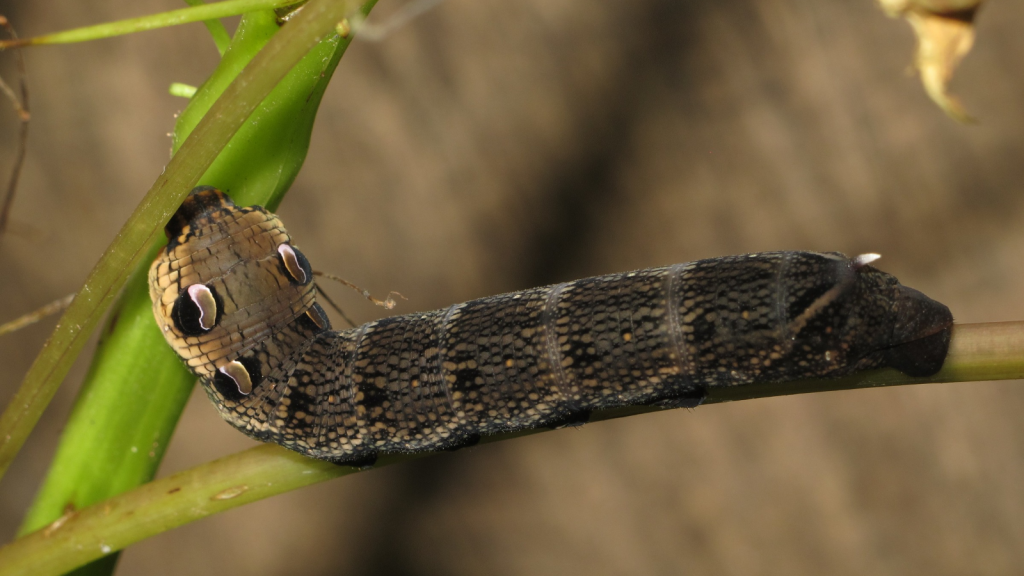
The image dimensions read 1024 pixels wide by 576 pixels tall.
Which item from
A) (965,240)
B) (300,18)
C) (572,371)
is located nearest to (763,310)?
(572,371)

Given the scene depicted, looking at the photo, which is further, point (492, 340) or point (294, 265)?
point (294, 265)

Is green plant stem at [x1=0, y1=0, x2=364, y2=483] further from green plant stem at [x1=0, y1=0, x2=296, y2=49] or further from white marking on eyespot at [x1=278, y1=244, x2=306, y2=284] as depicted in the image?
white marking on eyespot at [x1=278, y1=244, x2=306, y2=284]

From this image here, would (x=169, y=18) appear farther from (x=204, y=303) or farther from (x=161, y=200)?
(x=204, y=303)

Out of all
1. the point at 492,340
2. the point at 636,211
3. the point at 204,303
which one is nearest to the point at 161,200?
the point at 204,303

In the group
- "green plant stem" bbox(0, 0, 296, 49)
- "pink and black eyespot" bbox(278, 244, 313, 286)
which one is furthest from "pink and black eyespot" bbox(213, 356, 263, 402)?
"green plant stem" bbox(0, 0, 296, 49)

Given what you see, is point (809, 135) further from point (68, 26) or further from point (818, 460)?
point (68, 26)
